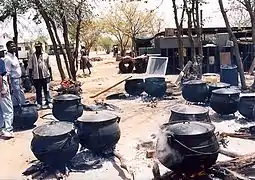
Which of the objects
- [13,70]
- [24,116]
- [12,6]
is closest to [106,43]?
[12,6]

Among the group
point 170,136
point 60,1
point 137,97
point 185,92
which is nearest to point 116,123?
point 170,136

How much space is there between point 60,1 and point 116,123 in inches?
260

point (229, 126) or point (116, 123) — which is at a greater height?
point (116, 123)

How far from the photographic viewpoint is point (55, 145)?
516 centimetres

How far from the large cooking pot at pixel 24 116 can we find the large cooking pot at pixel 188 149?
4145 mm

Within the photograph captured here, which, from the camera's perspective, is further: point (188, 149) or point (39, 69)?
point (39, 69)

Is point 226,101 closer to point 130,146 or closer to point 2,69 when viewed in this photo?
point 130,146

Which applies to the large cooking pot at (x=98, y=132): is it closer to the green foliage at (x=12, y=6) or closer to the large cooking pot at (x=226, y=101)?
the large cooking pot at (x=226, y=101)

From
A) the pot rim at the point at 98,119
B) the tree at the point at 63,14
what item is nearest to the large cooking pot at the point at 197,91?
the pot rim at the point at 98,119

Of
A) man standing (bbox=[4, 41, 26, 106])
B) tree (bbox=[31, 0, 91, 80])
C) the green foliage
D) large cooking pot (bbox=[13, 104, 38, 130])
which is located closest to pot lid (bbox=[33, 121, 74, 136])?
large cooking pot (bbox=[13, 104, 38, 130])

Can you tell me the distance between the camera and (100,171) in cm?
532

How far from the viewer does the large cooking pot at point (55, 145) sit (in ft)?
16.9

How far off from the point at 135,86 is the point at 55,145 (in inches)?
244

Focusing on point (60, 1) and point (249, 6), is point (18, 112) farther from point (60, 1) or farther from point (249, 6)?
point (249, 6)
